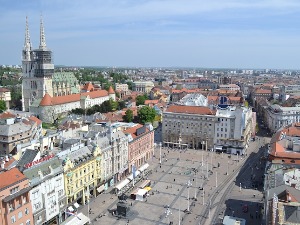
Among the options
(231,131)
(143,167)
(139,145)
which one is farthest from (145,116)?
(143,167)

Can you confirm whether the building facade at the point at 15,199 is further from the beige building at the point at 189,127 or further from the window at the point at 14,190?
the beige building at the point at 189,127

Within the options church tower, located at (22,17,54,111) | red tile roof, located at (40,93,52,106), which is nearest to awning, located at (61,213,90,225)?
red tile roof, located at (40,93,52,106)

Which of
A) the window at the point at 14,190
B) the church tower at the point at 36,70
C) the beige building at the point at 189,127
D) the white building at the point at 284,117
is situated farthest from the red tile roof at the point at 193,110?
the church tower at the point at 36,70

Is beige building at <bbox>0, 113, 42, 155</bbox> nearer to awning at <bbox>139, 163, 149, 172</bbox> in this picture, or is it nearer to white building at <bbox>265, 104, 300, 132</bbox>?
awning at <bbox>139, 163, 149, 172</bbox>

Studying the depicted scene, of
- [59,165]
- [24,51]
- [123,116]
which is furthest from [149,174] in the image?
[24,51]

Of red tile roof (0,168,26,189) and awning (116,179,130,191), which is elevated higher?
red tile roof (0,168,26,189)
